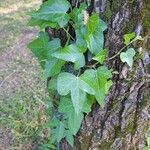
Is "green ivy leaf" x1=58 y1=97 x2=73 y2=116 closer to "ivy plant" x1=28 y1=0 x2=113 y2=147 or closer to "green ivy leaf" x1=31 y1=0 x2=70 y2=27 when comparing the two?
"ivy plant" x1=28 y1=0 x2=113 y2=147

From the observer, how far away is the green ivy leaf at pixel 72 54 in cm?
140

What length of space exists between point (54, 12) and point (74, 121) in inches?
20.4

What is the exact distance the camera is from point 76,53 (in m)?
1.45

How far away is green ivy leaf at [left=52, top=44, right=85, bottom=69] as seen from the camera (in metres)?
1.40

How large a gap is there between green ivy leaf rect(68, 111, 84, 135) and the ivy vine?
5cm

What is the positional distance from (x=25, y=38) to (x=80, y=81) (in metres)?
2.84

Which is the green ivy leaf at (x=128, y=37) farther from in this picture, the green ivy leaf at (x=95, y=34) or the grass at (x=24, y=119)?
the grass at (x=24, y=119)

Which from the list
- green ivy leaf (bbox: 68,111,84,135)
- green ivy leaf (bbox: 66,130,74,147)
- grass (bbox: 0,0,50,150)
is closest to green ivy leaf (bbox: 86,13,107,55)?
green ivy leaf (bbox: 68,111,84,135)

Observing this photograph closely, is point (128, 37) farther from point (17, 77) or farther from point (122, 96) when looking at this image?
point (17, 77)

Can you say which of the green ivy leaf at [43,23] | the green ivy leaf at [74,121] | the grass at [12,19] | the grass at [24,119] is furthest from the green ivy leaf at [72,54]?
the grass at [12,19]

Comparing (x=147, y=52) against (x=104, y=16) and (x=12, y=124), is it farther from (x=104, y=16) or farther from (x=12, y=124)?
(x=12, y=124)

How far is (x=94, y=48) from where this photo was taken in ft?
4.78

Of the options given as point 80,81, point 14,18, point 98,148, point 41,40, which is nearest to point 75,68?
point 80,81

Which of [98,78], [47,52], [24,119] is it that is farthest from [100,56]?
[24,119]
